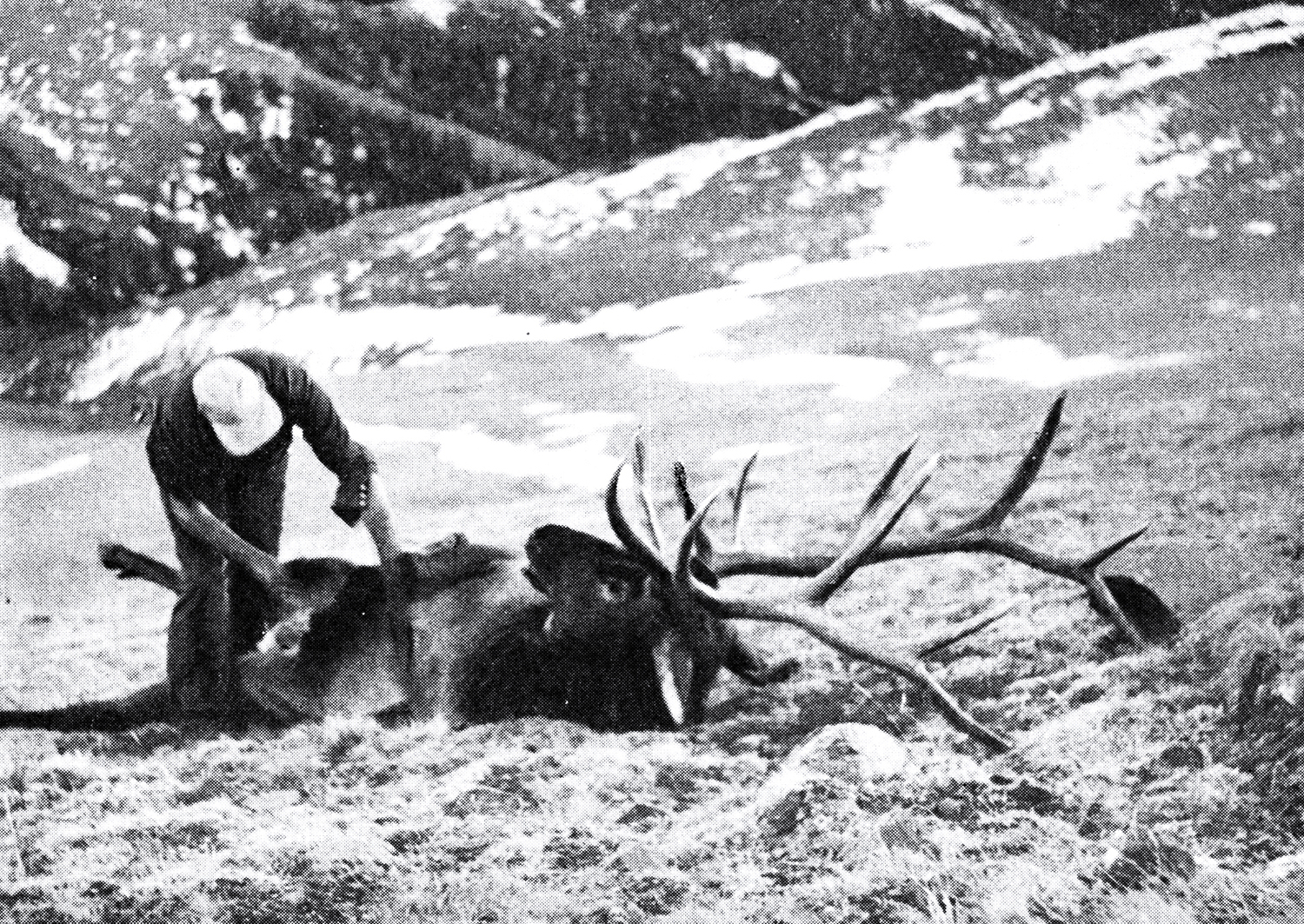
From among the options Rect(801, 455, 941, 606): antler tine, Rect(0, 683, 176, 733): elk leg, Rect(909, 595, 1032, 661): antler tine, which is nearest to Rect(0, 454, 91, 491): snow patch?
Rect(0, 683, 176, 733): elk leg

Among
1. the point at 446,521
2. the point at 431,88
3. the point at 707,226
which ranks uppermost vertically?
the point at 431,88

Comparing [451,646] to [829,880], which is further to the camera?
[451,646]

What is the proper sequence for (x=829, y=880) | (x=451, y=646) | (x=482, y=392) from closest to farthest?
(x=829, y=880) < (x=451, y=646) < (x=482, y=392)

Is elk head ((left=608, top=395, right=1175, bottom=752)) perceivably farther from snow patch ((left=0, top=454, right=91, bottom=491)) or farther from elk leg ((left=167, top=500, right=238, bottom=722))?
snow patch ((left=0, top=454, right=91, bottom=491))

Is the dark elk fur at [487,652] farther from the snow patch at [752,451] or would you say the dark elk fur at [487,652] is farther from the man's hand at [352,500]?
the snow patch at [752,451]

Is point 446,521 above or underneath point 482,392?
underneath

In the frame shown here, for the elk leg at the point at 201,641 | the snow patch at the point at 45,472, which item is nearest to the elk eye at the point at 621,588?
the elk leg at the point at 201,641

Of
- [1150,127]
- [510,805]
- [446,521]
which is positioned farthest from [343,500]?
[1150,127]

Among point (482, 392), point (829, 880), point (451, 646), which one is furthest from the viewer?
point (482, 392)

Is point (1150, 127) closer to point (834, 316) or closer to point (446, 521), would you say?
point (834, 316)
